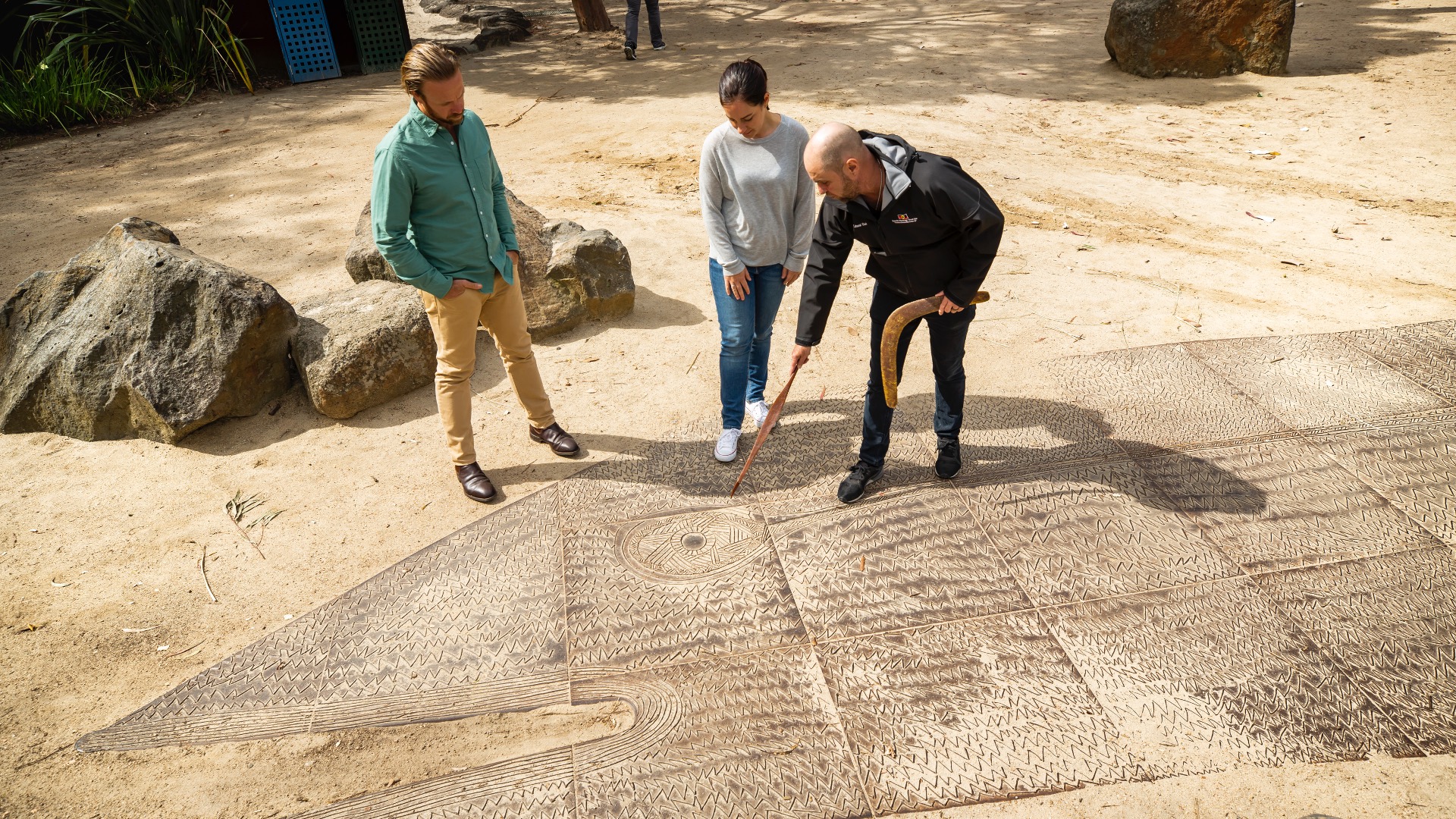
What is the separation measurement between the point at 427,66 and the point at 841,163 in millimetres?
1494

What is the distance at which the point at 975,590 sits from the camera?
3.25 metres

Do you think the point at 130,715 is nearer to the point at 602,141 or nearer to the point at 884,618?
the point at 884,618

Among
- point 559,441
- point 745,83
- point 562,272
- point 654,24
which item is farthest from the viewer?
Result: point 654,24

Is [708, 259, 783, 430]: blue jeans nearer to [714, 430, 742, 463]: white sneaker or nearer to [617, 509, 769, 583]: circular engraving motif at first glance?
[714, 430, 742, 463]: white sneaker

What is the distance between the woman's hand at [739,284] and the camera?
363 cm

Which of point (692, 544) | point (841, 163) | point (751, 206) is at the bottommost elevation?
point (692, 544)

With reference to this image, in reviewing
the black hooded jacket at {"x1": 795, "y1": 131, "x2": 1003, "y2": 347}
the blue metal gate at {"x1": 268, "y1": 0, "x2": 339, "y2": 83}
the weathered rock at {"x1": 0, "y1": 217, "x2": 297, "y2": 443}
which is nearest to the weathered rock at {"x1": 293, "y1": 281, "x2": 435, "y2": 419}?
the weathered rock at {"x1": 0, "y1": 217, "x2": 297, "y2": 443}

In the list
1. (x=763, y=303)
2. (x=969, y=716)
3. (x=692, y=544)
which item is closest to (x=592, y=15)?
(x=763, y=303)

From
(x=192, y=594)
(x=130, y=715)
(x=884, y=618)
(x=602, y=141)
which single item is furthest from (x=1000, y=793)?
(x=602, y=141)

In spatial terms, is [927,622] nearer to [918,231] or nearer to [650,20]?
[918,231]

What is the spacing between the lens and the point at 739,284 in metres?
3.64

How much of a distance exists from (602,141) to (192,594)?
5.85 meters

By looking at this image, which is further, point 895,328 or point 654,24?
point 654,24

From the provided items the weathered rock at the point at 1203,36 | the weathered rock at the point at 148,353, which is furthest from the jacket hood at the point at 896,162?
the weathered rock at the point at 1203,36
